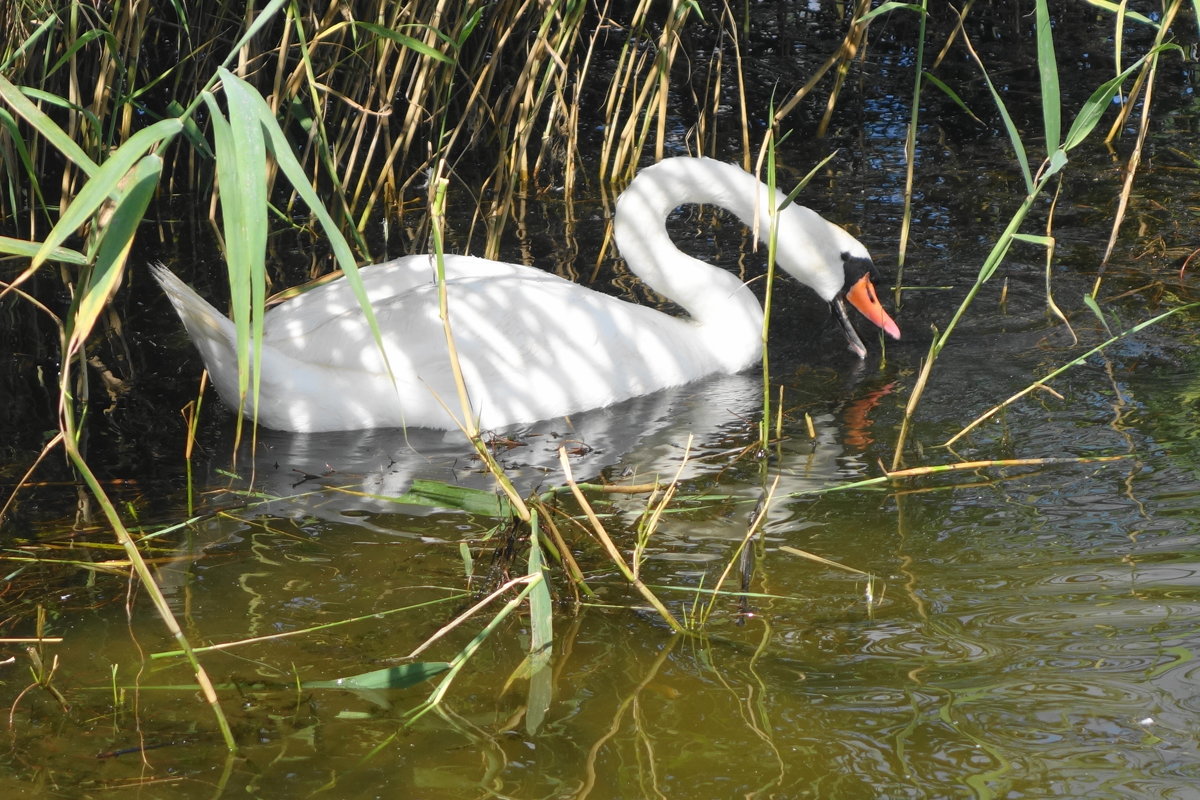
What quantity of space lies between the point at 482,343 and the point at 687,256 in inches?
44.4

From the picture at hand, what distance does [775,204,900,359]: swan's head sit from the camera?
5246mm

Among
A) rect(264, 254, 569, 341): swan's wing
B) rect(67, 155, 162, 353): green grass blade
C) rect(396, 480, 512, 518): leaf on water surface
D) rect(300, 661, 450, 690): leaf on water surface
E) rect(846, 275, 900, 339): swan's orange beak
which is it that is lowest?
rect(300, 661, 450, 690): leaf on water surface

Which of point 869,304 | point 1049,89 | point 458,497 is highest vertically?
point 1049,89

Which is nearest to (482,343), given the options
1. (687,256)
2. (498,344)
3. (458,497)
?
(498,344)

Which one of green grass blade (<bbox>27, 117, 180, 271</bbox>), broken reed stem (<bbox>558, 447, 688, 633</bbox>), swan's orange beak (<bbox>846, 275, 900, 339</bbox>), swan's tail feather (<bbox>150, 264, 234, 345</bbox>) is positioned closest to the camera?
green grass blade (<bbox>27, 117, 180, 271</bbox>)

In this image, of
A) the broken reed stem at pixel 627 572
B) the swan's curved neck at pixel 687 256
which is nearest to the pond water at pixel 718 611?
the broken reed stem at pixel 627 572

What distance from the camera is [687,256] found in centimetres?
553

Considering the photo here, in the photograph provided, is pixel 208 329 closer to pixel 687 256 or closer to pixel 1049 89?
pixel 687 256

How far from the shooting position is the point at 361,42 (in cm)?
617

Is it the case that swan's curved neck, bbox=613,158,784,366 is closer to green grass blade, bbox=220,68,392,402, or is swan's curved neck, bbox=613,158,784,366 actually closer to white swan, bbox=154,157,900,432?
white swan, bbox=154,157,900,432

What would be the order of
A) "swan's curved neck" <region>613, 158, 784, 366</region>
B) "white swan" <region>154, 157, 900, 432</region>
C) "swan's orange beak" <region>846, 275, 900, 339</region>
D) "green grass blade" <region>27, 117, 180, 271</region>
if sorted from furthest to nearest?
"swan's curved neck" <region>613, 158, 784, 366</region> → "swan's orange beak" <region>846, 275, 900, 339</region> → "white swan" <region>154, 157, 900, 432</region> → "green grass blade" <region>27, 117, 180, 271</region>

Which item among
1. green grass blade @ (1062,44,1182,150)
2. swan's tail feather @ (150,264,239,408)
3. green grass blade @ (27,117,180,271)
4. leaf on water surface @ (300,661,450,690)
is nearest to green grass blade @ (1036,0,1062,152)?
green grass blade @ (1062,44,1182,150)

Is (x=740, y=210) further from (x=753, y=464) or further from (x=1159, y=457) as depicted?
(x=1159, y=457)

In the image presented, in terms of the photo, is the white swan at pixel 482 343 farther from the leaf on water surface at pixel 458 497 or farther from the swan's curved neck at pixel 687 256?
the leaf on water surface at pixel 458 497
